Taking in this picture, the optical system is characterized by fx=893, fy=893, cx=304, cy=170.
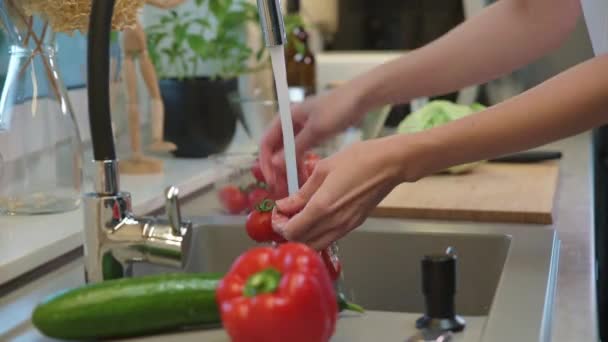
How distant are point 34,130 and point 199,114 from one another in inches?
17.9

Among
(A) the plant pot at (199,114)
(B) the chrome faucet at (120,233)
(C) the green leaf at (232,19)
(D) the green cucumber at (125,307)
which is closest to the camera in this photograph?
(D) the green cucumber at (125,307)

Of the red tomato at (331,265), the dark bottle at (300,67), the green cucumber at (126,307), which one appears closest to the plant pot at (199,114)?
the dark bottle at (300,67)

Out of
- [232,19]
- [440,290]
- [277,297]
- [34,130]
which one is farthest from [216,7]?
[277,297]

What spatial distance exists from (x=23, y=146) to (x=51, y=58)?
0.12 metres

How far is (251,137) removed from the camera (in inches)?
63.1

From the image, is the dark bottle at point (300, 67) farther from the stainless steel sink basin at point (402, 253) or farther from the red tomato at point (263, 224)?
the red tomato at point (263, 224)

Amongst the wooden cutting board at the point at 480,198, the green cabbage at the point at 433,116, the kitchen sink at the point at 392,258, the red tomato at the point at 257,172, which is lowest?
the kitchen sink at the point at 392,258

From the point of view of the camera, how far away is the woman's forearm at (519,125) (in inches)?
32.9

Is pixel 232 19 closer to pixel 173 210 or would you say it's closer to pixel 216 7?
pixel 216 7

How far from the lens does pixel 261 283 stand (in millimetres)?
642

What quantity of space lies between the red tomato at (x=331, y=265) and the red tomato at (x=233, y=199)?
14.6 inches

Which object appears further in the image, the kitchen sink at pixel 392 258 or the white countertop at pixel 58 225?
the kitchen sink at pixel 392 258

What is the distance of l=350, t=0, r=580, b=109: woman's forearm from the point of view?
1.20m

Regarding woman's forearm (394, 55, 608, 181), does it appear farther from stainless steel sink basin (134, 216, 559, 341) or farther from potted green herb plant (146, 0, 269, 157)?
potted green herb plant (146, 0, 269, 157)
